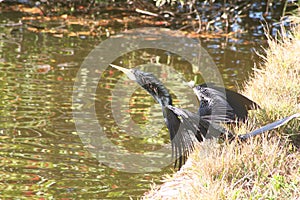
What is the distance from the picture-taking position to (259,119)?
509 centimetres

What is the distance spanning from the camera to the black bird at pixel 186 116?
14.1 feet

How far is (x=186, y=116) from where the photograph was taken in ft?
13.7

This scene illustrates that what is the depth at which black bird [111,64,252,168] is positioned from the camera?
4312 millimetres

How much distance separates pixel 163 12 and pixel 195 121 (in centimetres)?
655

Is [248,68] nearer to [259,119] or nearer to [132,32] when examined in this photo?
[132,32]

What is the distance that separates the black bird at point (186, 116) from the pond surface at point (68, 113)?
60cm

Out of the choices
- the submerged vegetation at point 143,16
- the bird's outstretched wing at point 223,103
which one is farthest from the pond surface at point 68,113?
the bird's outstretched wing at point 223,103

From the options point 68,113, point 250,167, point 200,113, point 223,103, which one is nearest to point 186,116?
point 250,167

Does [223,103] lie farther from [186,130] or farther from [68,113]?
[68,113]

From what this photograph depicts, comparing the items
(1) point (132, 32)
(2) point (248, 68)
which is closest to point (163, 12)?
(1) point (132, 32)

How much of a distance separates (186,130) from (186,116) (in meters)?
0.19

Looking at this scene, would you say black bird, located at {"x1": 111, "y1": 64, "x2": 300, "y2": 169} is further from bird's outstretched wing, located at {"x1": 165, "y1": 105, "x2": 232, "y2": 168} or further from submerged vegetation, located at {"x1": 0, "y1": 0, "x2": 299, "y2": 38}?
submerged vegetation, located at {"x1": 0, "y1": 0, "x2": 299, "y2": 38}

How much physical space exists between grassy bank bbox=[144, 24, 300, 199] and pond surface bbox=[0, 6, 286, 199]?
1.95 feet

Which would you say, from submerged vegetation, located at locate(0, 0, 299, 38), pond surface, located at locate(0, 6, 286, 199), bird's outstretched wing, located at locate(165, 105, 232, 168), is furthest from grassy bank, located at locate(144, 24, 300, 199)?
submerged vegetation, located at locate(0, 0, 299, 38)
